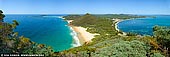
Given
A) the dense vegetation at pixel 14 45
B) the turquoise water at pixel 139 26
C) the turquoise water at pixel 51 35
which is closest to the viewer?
the dense vegetation at pixel 14 45

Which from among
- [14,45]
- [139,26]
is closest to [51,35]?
[14,45]

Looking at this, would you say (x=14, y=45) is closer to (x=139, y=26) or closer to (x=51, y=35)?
(x=51, y=35)

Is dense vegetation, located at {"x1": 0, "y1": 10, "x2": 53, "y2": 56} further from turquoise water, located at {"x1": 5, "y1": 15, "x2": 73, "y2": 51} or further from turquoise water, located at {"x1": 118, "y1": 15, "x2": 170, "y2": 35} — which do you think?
turquoise water, located at {"x1": 118, "y1": 15, "x2": 170, "y2": 35}

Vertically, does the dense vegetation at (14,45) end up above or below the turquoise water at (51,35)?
above

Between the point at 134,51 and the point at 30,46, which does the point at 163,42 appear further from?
the point at 30,46

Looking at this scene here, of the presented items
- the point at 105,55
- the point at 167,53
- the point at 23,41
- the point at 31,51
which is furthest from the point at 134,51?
the point at 23,41

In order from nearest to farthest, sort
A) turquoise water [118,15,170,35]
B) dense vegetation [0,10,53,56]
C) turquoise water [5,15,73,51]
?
1. dense vegetation [0,10,53,56]
2. turquoise water [5,15,73,51]
3. turquoise water [118,15,170,35]

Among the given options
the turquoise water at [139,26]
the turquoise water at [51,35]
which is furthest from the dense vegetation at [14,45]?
the turquoise water at [139,26]

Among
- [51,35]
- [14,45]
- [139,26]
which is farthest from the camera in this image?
[139,26]

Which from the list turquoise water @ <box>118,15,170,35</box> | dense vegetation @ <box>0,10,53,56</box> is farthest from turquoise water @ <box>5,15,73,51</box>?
dense vegetation @ <box>0,10,53,56</box>

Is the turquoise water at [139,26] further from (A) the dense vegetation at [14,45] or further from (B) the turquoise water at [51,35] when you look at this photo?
(A) the dense vegetation at [14,45]

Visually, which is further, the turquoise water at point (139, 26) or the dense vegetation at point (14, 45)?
the turquoise water at point (139, 26)

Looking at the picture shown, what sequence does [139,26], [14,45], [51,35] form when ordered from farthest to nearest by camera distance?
[139,26]
[51,35]
[14,45]
